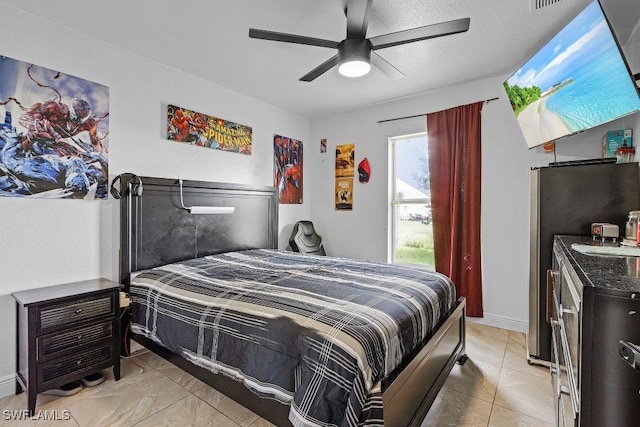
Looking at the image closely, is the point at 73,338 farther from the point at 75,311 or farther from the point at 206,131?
the point at 206,131

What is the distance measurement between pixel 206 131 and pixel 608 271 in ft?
10.9

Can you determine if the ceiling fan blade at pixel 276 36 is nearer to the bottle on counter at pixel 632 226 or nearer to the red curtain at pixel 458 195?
the red curtain at pixel 458 195

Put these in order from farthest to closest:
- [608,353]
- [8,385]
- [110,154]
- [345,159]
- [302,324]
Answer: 1. [345,159]
2. [110,154]
3. [8,385]
4. [302,324]
5. [608,353]

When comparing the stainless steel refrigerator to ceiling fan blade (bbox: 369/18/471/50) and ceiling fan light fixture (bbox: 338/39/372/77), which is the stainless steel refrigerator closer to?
ceiling fan blade (bbox: 369/18/471/50)

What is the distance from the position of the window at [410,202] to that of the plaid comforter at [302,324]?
145cm

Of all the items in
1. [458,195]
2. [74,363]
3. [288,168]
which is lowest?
[74,363]

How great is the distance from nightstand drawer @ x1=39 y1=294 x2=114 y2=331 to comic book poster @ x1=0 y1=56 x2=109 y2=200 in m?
0.83

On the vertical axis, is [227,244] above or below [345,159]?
below

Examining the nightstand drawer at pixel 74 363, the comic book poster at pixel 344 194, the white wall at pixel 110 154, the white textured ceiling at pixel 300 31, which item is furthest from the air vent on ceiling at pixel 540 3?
the nightstand drawer at pixel 74 363

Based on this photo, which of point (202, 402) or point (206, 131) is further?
point (206, 131)

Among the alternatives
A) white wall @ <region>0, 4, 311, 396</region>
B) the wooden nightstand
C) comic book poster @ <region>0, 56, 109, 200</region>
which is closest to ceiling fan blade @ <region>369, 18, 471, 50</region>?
white wall @ <region>0, 4, 311, 396</region>

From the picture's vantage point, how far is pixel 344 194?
434 cm

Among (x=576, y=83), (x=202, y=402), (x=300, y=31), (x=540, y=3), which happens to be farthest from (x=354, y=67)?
(x=202, y=402)

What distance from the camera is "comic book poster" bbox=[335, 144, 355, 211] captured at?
428cm
